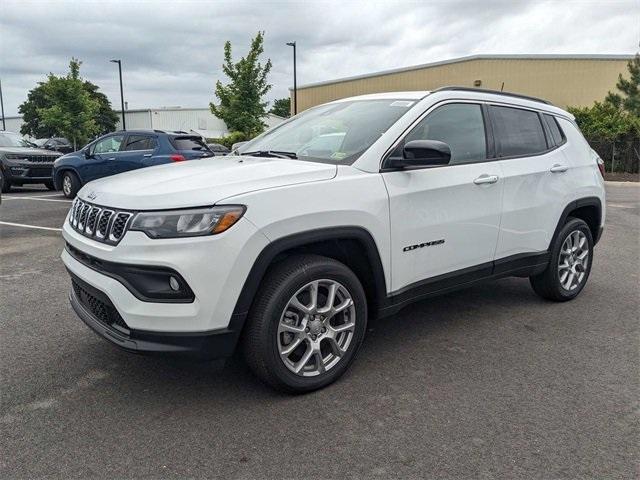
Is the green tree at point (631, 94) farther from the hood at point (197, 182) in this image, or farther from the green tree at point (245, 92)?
the hood at point (197, 182)

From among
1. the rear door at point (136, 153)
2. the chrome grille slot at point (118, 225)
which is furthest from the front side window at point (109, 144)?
the chrome grille slot at point (118, 225)

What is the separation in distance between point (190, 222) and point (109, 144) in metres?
10.2

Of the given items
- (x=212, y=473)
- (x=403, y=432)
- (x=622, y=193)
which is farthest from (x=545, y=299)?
(x=622, y=193)

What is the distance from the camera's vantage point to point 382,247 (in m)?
3.24

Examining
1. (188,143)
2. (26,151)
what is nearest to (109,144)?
(188,143)

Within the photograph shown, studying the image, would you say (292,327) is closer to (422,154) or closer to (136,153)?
(422,154)

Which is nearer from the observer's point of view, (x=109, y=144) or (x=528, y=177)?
(x=528, y=177)

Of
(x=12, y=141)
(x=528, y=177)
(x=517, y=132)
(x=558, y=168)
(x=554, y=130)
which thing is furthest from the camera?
(x=12, y=141)

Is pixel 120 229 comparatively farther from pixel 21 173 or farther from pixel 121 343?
pixel 21 173

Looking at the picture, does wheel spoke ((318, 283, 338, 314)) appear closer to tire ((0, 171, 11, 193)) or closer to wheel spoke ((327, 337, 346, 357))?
wheel spoke ((327, 337, 346, 357))

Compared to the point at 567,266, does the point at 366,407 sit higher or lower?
lower

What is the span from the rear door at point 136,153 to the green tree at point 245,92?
1513 centimetres

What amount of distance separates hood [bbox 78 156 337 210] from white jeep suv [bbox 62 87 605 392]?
0.01 meters

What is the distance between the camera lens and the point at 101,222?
293 centimetres
